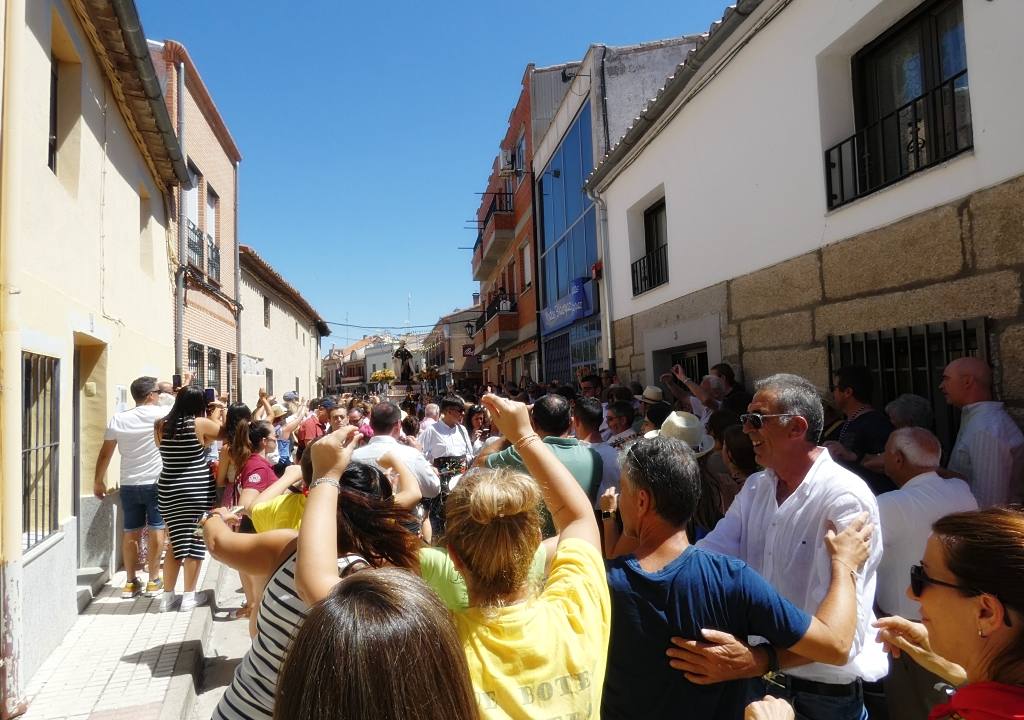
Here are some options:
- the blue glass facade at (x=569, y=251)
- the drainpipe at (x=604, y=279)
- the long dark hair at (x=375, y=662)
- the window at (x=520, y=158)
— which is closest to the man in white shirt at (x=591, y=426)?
the long dark hair at (x=375, y=662)

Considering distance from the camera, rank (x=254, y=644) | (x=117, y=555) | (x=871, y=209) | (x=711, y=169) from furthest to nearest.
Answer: (x=711, y=169), (x=117, y=555), (x=871, y=209), (x=254, y=644)

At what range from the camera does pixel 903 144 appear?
466 centimetres

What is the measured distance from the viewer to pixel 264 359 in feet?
57.9

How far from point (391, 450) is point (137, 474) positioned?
2.56 meters

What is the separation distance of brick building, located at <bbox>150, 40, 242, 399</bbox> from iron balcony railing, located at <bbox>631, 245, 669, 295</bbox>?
6.49 m

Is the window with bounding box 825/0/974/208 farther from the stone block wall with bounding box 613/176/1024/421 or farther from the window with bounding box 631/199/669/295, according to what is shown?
the window with bounding box 631/199/669/295

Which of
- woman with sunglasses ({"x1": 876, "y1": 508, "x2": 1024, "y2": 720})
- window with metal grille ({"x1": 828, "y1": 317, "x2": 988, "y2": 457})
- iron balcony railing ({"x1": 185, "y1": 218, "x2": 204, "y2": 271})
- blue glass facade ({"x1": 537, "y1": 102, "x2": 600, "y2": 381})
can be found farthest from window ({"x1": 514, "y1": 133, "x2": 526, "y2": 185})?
woman with sunglasses ({"x1": 876, "y1": 508, "x2": 1024, "y2": 720})

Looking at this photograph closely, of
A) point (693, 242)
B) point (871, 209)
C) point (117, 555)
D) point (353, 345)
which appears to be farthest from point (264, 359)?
point (353, 345)

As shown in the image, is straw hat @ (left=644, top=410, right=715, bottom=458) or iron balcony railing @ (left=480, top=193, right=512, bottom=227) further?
iron balcony railing @ (left=480, top=193, right=512, bottom=227)

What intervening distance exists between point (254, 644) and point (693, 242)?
6.58m

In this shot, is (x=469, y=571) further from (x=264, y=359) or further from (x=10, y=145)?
(x=264, y=359)

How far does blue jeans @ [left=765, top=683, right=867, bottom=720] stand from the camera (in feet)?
7.05

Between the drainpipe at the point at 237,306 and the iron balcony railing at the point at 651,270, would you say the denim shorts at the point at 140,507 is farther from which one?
the drainpipe at the point at 237,306

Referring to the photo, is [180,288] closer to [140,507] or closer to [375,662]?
[140,507]
